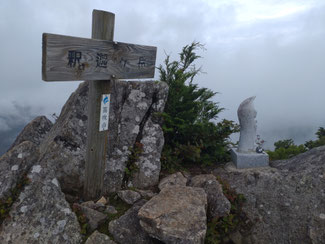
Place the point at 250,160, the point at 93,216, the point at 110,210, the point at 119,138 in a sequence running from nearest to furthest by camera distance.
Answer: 1. the point at 93,216
2. the point at 110,210
3. the point at 119,138
4. the point at 250,160

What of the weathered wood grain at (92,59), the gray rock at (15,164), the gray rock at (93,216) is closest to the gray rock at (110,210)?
the gray rock at (93,216)

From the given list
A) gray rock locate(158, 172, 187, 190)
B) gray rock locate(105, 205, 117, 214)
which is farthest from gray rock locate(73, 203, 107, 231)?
gray rock locate(158, 172, 187, 190)

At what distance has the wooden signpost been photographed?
445cm

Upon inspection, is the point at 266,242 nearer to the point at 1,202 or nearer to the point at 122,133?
the point at 122,133

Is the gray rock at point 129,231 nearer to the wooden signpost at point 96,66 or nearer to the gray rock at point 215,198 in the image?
the wooden signpost at point 96,66

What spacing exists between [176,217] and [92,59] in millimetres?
3124

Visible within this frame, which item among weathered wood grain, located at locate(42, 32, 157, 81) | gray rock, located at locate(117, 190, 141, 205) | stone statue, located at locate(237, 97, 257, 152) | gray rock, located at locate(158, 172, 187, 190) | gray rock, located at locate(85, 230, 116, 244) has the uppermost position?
weathered wood grain, located at locate(42, 32, 157, 81)

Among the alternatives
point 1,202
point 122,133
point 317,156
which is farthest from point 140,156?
point 317,156

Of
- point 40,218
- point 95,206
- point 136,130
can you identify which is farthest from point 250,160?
point 40,218

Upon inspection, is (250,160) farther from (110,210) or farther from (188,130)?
(110,210)

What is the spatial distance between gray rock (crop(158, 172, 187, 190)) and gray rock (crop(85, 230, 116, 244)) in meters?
2.13

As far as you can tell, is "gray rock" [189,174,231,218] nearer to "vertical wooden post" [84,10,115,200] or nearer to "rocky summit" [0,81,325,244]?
"rocky summit" [0,81,325,244]

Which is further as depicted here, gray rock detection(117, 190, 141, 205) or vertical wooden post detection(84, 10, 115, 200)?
gray rock detection(117, 190, 141, 205)

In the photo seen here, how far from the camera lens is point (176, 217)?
5008 mm
